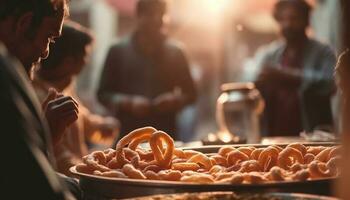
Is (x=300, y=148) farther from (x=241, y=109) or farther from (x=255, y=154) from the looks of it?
(x=241, y=109)

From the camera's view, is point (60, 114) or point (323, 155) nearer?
point (60, 114)

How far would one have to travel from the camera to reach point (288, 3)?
23.3ft

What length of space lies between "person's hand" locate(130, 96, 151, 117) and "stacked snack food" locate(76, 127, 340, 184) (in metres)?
3.24

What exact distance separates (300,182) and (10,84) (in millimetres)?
1208

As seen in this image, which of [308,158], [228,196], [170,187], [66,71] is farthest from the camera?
[66,71]

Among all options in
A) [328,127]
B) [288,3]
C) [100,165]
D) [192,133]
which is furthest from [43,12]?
[192,133]

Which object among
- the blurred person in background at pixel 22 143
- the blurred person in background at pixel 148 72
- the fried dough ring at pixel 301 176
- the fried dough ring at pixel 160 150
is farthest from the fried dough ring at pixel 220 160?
the blurred person in background at pixel 148 72

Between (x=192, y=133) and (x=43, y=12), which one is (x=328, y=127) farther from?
(x=192, y=133)

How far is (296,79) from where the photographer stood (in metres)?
6.73

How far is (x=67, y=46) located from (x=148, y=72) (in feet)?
6.22

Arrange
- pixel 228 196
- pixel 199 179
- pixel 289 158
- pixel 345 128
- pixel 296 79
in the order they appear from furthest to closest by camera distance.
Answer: pixel 296 79 < pixel 289 158 < pixel 199 179 < pixel 228 196 < pixel 345 128

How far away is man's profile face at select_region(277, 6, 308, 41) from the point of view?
7.05 meters

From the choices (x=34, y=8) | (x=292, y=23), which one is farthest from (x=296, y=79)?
(x=34, y=8)

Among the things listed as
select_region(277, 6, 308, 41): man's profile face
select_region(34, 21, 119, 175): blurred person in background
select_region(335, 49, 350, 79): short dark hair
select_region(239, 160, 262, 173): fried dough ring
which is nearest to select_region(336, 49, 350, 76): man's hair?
select_region(335, 49, 350, 79): short dark hair
